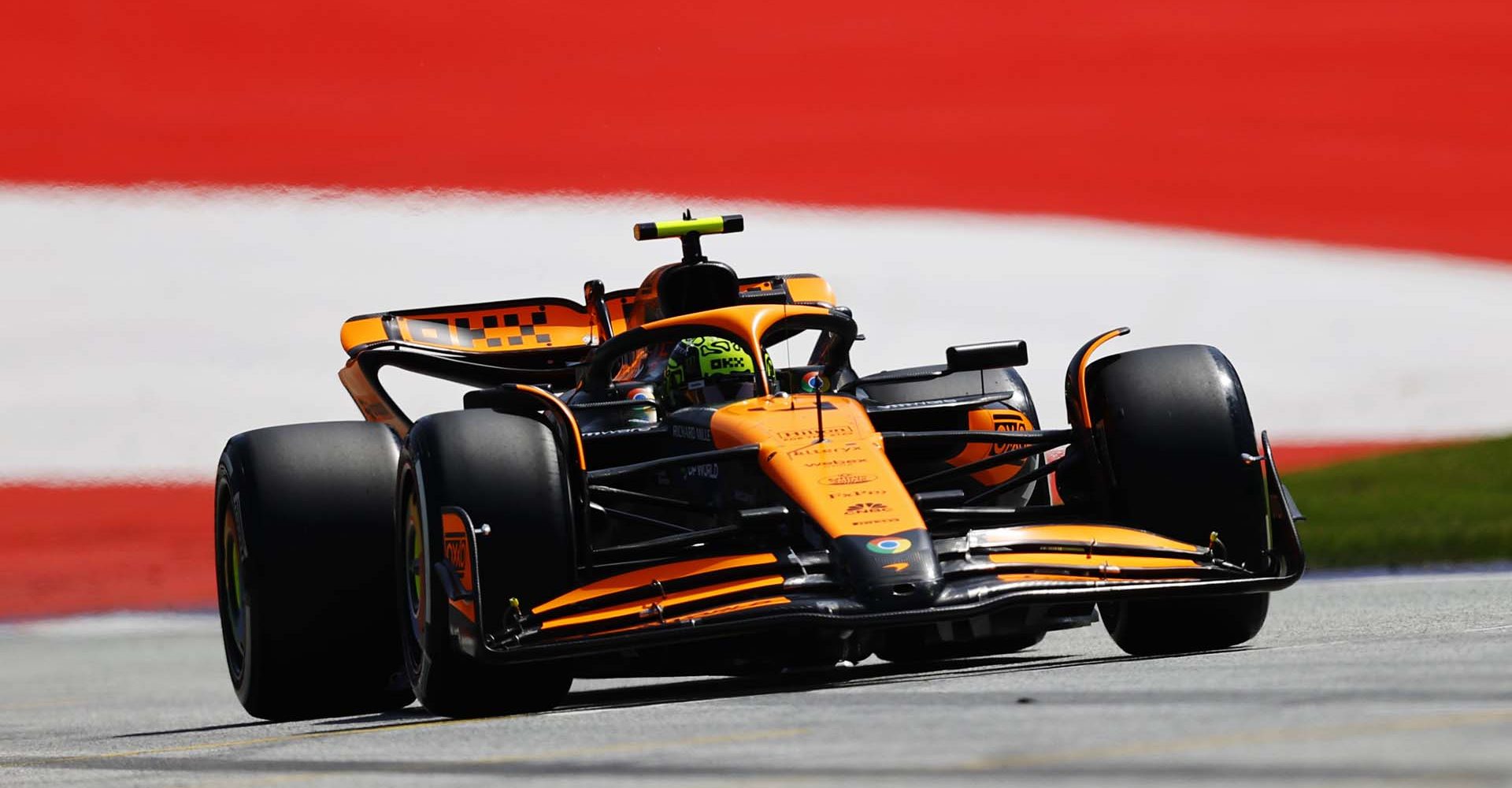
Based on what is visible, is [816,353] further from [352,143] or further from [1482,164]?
[1482,164]

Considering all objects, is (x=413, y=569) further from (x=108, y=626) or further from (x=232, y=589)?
(x=108, y=626)

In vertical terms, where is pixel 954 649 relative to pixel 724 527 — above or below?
below

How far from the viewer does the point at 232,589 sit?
8719mm

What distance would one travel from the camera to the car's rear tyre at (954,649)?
8.80 metres

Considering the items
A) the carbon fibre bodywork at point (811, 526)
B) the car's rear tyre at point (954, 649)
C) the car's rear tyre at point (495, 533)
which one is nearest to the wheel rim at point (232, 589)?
the carbon fibre bodywork at point (811, 526)

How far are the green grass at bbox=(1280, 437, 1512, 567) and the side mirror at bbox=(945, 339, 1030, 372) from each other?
660cm

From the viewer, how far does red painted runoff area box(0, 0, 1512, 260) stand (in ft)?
49.0

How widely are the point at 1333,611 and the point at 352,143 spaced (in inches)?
306

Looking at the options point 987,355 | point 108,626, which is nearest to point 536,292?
point 108,626

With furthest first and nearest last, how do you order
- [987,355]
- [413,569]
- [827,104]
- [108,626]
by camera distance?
[827,104] → [108,626] → [987,355] → [413,569]

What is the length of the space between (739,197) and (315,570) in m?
7.63

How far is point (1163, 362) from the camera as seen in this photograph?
7.61 m

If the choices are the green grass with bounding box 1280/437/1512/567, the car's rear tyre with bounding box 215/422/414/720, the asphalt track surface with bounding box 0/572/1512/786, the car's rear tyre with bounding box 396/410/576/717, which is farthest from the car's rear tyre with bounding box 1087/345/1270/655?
the green grass with bounding box 1280/437/1512/567

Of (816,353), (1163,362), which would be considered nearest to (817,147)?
(816,353)
